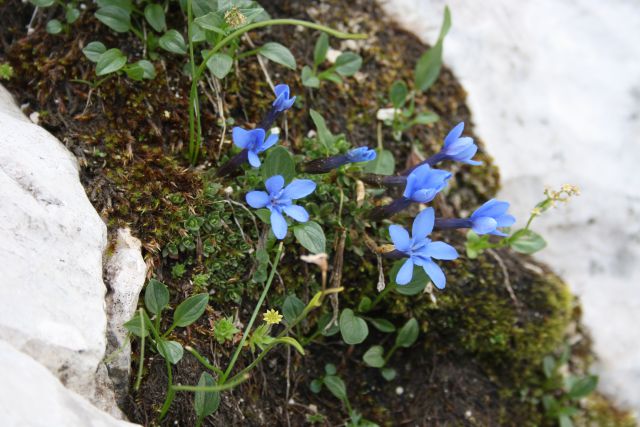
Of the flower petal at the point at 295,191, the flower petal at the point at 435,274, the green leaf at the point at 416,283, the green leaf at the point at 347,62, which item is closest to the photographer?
the flower petal at the point at 435,274

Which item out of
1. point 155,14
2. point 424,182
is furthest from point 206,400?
point 155,14

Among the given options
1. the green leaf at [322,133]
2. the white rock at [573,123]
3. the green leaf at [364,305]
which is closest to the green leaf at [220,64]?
the green leaf at [322,133]

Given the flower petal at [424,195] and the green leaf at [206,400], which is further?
the flower petal at [424,195]

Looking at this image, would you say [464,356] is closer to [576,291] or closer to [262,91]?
[576,291]

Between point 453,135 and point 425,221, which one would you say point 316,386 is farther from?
point 453,135

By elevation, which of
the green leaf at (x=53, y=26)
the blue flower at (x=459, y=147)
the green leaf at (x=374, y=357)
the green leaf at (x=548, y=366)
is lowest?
the green leaf at (x=548, y=366)

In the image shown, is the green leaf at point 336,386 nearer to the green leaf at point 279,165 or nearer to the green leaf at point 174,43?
the green leaf at point 279,165

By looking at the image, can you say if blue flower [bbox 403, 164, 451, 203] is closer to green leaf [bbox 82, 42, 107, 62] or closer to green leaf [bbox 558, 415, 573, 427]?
green leaf [bbox 82, 42, 107, 62]
